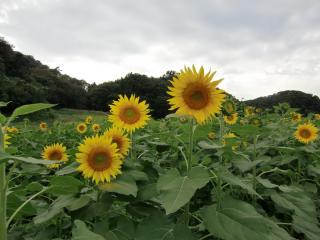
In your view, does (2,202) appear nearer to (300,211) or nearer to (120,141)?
(120,141)

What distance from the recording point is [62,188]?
180cm

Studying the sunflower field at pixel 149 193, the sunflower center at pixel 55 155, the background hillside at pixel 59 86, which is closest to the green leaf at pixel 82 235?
the sunflower field at pixel 149 193

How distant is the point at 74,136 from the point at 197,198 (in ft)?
16.6

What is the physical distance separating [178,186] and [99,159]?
55 centimetres

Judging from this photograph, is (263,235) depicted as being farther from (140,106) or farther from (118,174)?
(140,106)

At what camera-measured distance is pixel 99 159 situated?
2.01 metres

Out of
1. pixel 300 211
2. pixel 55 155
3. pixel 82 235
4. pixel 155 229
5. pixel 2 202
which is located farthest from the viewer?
pixel 55 155

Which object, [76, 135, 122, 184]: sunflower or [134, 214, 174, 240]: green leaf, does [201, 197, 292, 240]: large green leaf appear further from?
[76, 135, 122, 184]: sunflower

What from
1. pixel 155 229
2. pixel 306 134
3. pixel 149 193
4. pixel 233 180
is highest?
pixel 306 134

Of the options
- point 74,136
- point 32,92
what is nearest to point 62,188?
point 74,136

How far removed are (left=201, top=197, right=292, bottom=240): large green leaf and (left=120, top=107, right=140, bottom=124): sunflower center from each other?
1.03m

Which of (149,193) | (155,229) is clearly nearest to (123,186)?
(149,193)

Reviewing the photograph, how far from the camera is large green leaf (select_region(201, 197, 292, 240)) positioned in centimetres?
156

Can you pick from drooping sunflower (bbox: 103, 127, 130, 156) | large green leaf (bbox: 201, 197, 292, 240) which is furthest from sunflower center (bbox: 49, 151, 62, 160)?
large green leaf (bbox: 201, 197, 292, 240)
